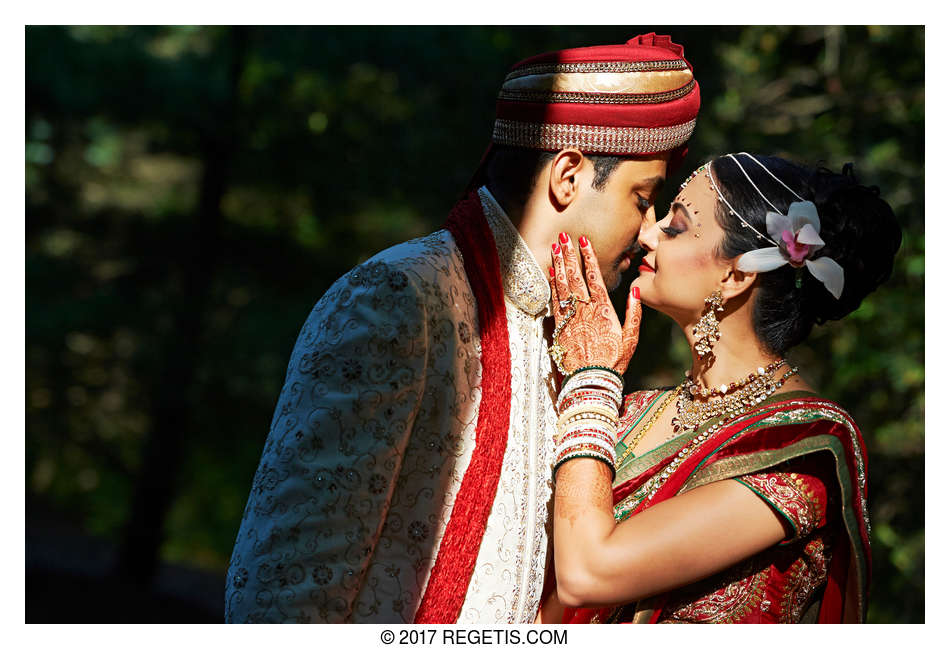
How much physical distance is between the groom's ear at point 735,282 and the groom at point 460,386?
259 millimetres

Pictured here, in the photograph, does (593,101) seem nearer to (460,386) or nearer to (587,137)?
(587,137)

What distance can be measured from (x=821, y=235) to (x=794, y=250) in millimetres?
99

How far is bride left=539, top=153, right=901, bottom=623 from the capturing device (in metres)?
2.12

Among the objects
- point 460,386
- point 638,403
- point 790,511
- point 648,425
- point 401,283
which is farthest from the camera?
point 638,403

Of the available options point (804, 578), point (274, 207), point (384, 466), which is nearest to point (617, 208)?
point (384, 466)

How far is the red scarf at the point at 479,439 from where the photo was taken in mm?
1978

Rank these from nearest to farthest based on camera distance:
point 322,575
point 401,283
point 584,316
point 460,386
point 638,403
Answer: point 322,575 → point 401,283 → point 460,386 → point 584,316 → point 638,403

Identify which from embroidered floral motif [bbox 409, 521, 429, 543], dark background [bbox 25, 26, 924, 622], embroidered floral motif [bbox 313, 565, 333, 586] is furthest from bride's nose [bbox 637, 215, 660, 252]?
dark background [bbox 25, 26, 924, 622]

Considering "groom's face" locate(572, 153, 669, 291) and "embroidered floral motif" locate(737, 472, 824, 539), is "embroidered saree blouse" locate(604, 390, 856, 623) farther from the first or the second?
"groom's face" locate(572, 153, 669, 291)

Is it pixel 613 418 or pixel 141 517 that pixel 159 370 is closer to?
pixel 141 517

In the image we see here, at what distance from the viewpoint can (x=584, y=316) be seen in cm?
227

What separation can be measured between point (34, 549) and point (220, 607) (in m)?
1.88

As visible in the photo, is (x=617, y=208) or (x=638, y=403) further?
(x=638, y=403)
